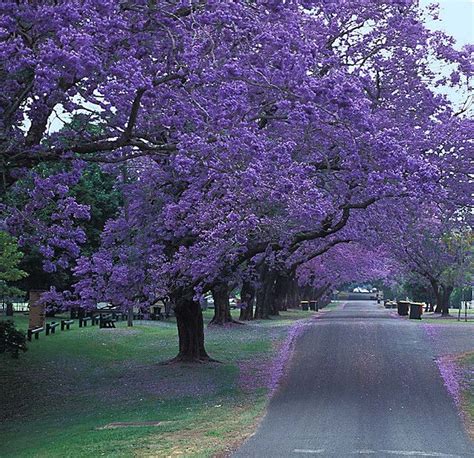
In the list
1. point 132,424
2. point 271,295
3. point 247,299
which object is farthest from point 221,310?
point 132,424

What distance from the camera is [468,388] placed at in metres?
17.9

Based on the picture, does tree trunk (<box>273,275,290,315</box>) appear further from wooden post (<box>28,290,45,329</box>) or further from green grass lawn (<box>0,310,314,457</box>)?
wooden post (<box>28,290,45,329</box>)

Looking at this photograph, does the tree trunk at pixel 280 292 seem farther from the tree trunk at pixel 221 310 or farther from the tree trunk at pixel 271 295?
the tree trunk at pixel 221 310

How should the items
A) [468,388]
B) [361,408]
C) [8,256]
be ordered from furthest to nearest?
[8,256]
[468,388]
[361,408]

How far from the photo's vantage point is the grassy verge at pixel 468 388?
13.8 m

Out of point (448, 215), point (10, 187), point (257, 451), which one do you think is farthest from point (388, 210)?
point (257, 451)

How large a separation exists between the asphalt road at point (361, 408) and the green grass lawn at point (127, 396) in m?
0.63

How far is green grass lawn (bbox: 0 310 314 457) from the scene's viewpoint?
41.0 feet

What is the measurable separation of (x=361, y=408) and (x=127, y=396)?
580 cm

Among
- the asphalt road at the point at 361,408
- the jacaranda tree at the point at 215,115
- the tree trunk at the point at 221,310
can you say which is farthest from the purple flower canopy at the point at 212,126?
the tree trunk at the point at 221,310

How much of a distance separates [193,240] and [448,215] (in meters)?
6.50

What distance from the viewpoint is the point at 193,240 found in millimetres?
A: 20859

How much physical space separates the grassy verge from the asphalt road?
0.22 meters

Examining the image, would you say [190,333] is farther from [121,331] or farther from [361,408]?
[121,331]
